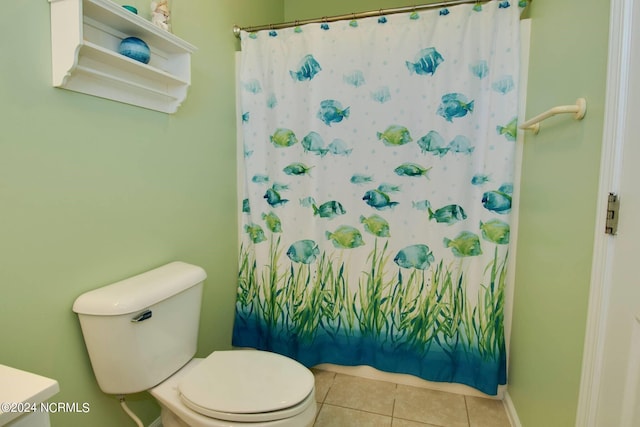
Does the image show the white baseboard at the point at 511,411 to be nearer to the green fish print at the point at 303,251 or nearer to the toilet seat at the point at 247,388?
the toilet seat at the point at 247,388

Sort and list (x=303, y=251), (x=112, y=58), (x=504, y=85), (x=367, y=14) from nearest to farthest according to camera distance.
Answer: (x=112, y=58)
(x=504, y=85)
(x=367, y=14)
(x=303, y=251)

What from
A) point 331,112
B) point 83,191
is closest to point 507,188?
point 331,112

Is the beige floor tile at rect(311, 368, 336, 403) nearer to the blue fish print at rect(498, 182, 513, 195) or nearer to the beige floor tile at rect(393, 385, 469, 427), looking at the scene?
the beige floor tile at rect(393, 385, 469, 427)

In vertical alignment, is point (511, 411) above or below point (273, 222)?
below

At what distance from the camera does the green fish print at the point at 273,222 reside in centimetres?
186

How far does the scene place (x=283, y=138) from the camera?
1796 mm

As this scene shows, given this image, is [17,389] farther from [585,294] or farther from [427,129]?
[427,129]

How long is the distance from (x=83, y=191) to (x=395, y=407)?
1614mm

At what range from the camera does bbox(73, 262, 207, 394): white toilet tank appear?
1055 mm

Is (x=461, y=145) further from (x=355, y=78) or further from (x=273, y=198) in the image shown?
(x=273, y=198)

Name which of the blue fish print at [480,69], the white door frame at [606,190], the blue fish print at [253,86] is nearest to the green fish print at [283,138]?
the blue fish print at [253,86]

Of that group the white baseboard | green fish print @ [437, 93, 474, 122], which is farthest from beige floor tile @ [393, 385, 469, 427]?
green fish print @ [437, 93, 474, 122]

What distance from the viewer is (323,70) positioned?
1704 mm

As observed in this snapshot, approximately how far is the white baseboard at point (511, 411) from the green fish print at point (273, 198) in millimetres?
1457
